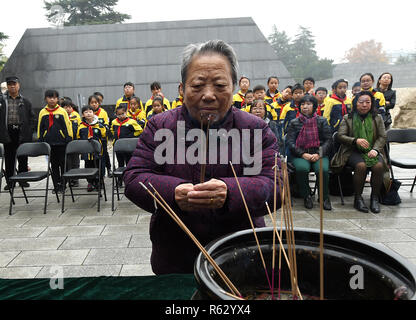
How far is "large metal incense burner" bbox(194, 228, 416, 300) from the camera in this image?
0.68m

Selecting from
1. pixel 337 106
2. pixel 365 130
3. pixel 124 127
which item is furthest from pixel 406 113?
pixel 124 127

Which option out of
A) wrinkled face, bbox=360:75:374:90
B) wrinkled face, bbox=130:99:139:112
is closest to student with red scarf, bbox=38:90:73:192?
wrinkled face, bbox=130:99:139:112

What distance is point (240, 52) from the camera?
1408 centimetres

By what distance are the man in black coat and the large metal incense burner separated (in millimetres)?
6433

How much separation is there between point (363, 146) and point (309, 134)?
2.74 ft

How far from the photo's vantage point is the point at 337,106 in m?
6.25

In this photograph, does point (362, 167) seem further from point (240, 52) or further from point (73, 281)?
point (240, 52)

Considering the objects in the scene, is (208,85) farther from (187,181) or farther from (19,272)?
(19,272)

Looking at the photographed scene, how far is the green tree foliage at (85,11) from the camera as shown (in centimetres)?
2973

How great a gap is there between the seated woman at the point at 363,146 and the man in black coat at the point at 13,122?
6.13 meters

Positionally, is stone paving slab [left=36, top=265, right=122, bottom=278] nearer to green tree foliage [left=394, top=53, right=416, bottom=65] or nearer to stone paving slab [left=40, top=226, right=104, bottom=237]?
stone paving slab [left=40, top=226, right=104, bottom=237]
